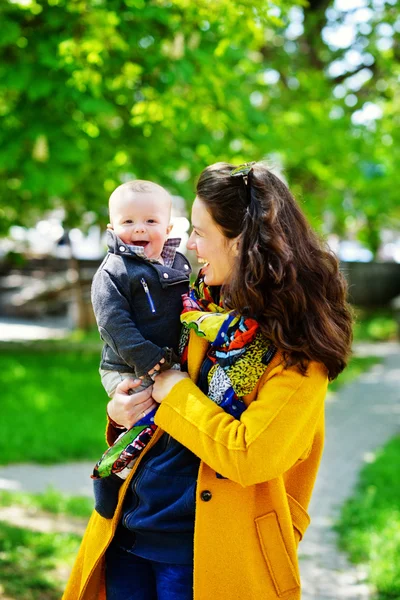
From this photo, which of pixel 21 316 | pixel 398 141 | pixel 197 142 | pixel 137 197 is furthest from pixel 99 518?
pixel 21 316

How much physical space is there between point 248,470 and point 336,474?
205 inches

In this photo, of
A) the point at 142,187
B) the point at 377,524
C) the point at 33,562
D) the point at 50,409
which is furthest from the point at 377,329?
the point at 142,187

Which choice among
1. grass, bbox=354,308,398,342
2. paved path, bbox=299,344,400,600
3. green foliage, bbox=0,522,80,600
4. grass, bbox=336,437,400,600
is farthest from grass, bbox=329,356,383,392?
green foliage, bbox=0,522,80,600

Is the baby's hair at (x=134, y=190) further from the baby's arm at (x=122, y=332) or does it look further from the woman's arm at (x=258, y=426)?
the woman's arm at (x=258, y=426)

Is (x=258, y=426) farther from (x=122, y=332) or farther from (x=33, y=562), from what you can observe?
(x=33, y=562)

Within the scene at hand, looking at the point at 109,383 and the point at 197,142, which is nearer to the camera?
the point at 109,383

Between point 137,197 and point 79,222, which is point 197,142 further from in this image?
point 79,222

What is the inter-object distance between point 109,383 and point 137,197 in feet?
1.74

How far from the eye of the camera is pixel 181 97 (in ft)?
15.0

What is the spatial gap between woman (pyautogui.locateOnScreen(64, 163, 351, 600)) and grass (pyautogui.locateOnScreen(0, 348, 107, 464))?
201 inches

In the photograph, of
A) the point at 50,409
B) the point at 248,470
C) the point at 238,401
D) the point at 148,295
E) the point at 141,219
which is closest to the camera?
the point at 248,470

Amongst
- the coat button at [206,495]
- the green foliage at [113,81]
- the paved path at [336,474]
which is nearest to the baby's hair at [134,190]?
the coat button at [206,495]

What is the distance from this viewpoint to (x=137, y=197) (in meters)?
2.05

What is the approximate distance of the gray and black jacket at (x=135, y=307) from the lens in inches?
72.9
